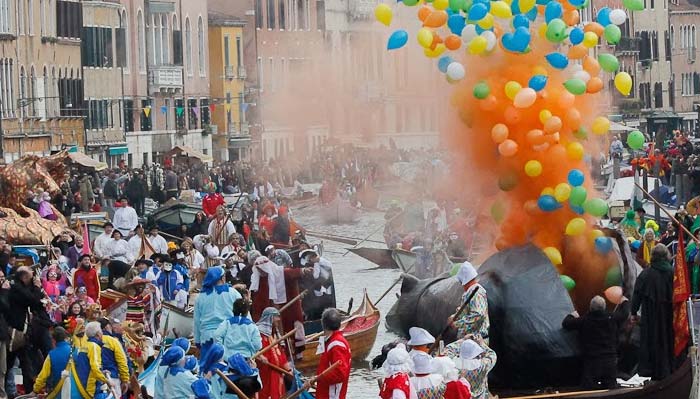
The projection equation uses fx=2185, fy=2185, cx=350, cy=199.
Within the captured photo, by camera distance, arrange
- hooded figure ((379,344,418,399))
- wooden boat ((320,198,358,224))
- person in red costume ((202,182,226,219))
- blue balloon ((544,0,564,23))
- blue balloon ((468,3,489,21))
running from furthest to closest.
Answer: wooden boat ((320,198,358,224))
person in red costume ((202,182,226,219))
blue balloon ((544,0,564,23))
blue balloon ((468,3,489,21))
hooded figure ((379,344,418,399))

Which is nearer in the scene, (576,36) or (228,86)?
(576,36)

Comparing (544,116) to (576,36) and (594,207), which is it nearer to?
(576,36)

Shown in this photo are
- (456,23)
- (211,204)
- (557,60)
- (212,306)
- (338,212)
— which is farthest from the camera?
(338,212)

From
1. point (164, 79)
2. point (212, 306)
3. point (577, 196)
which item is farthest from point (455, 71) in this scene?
point (164, 79)

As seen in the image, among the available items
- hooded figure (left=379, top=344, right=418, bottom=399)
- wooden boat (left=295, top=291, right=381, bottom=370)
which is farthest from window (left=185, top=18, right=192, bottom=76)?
hooded figure (left=379, top=344, right=418, bottom=399)

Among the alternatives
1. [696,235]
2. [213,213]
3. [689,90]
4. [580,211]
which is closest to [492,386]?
[580,211]

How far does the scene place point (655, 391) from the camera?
21547mm

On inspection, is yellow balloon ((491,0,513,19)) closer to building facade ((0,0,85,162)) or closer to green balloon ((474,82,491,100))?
green balloon ((474,82,491,100))

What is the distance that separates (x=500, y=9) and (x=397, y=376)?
6764 millimetres

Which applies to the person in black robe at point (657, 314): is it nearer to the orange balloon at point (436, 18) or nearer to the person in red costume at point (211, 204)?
the orange balloon at point (436, 18)

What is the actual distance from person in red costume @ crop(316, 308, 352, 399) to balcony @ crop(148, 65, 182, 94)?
63.9 m

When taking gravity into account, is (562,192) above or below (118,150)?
above

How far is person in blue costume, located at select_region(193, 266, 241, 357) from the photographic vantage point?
72.3ft

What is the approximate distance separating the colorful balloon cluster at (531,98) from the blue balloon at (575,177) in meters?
0.01
